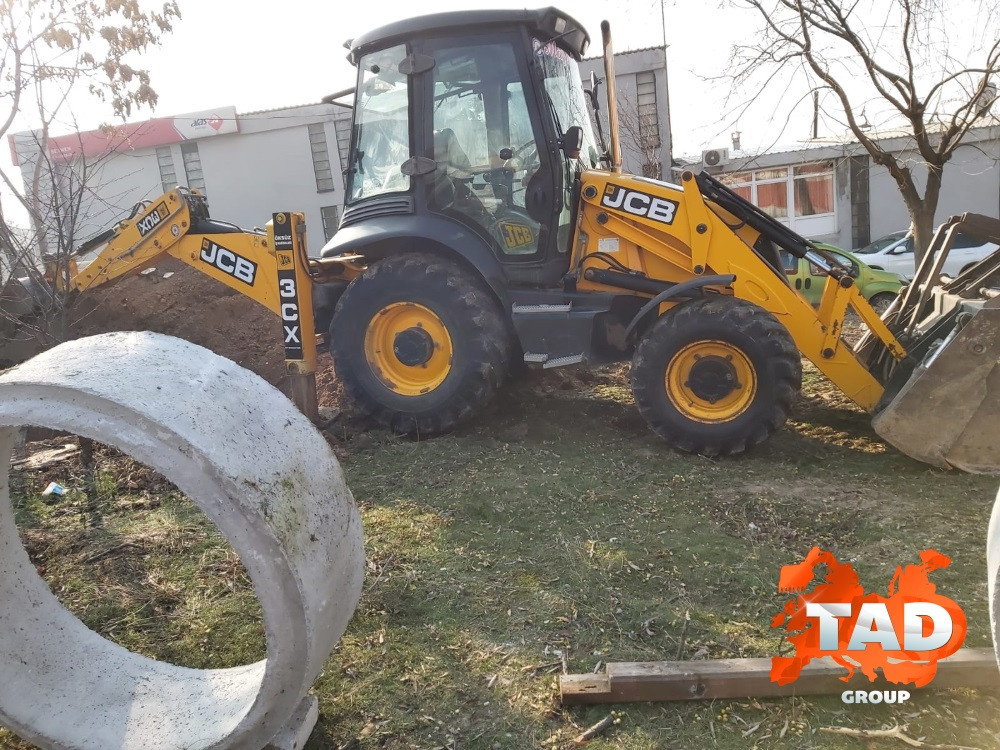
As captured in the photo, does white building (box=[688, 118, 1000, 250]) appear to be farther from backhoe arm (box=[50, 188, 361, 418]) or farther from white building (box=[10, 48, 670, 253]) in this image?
backhoe arm (box=[50, 188, 361, 418])

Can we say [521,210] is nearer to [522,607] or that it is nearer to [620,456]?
[620,456]

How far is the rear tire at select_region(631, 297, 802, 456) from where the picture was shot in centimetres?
478

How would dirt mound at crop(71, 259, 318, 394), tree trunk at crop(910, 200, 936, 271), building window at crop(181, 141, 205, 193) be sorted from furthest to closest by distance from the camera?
building window at crop(181, 141, 205, 193) < tree trunk at crop(910, 200, 936, 271) < dirt mound at crop(71, 259, 318, 394)

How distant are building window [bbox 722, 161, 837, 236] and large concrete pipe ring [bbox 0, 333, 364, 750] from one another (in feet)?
72.3

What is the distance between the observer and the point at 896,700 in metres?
2.58

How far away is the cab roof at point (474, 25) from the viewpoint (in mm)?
5273

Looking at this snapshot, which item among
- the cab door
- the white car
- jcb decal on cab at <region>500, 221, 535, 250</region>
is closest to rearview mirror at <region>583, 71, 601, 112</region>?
the cab door

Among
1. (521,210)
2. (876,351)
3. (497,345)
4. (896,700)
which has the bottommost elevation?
(896,700)

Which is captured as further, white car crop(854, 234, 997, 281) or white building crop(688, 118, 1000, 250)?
white building crop(688, 118, 1000, 250)

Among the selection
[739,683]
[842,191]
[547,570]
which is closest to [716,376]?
[547,570]

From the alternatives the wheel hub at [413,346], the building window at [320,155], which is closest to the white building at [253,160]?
the building window at [320,155]

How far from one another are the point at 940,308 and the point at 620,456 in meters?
2.50

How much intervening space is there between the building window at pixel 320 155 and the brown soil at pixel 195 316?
1284 centimetres

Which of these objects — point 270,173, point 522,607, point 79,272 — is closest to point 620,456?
point 522,607
